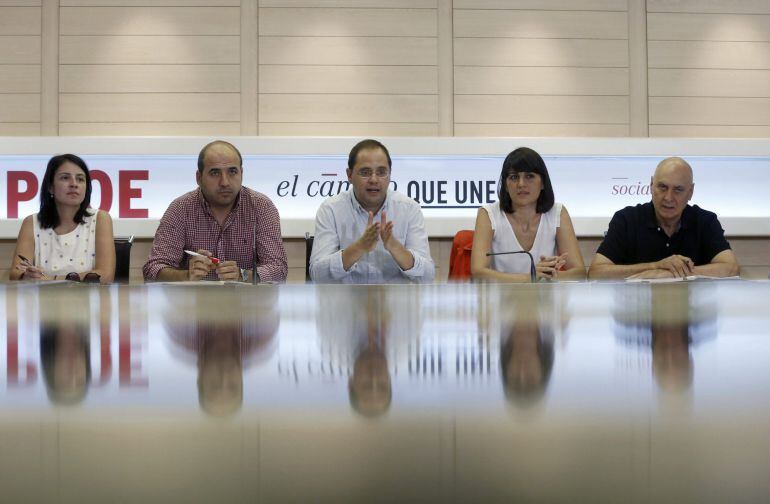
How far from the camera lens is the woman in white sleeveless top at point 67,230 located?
2461 mm

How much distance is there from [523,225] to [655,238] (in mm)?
442

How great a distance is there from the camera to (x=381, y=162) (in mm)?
2512

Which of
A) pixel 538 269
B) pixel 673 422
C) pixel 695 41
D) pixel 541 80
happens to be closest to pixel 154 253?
pixel 538 269

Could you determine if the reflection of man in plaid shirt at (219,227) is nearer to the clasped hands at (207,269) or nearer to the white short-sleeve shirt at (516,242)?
the clasped hands at (207,269)

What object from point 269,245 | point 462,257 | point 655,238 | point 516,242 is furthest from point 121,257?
point 655,238

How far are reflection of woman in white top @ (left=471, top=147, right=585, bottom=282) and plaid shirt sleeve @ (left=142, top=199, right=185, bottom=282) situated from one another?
3.24ft

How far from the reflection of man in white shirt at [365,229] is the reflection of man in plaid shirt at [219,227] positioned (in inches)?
6.4

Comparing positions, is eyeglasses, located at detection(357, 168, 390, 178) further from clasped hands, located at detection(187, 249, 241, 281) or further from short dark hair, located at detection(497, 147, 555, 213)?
clasped hands, located at detection(187, 249, 241, 281)

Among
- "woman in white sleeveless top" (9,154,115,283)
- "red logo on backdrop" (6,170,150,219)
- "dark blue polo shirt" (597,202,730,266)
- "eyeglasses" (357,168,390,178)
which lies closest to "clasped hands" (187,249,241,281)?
"woman in white sleeveless top" (9,154,115,283)

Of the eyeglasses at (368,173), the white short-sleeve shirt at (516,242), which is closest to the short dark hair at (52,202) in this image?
the eyeglasses at (368,173)

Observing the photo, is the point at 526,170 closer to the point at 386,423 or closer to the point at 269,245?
the point at 269,245

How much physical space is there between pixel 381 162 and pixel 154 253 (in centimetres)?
83

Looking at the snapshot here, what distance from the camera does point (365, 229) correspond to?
2361 mm

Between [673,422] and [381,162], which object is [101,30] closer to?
[381,162]
